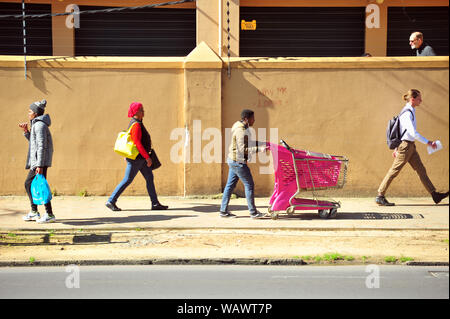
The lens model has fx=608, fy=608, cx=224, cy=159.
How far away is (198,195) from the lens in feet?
39.4

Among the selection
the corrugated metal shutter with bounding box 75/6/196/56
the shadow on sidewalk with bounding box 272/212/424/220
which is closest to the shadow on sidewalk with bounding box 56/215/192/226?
the shadow on sidewalk with bounding box 272/212/424/220

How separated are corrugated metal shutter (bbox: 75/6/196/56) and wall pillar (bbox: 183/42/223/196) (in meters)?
3.27

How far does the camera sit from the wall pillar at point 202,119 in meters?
11.8

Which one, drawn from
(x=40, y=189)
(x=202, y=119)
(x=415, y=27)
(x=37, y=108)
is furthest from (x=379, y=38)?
(x=40, y=189)

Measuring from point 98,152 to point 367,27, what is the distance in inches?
295

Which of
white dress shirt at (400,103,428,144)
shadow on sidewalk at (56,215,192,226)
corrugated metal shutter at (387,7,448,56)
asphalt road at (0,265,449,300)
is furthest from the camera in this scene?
corrugated metal shutter at (387,7,448,56)

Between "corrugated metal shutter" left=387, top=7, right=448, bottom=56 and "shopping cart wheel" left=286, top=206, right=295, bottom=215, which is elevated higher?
"corrugated metal shutter" left=387, top=7, right=448, bottom=56

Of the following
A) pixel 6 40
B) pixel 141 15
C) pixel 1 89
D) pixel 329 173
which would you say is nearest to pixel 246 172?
pixel 329 173

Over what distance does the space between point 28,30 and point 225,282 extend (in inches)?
433

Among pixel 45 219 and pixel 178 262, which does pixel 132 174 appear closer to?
pixel 45 219

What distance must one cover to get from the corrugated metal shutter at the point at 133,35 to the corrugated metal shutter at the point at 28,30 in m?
0.77

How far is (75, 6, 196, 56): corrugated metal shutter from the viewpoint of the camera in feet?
49.3

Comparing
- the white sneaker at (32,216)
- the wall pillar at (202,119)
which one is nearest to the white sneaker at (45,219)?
the white sneaker at (32,216)

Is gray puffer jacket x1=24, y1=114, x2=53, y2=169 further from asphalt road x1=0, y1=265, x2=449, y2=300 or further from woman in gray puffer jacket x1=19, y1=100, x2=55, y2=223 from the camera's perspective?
asphalt road x1=0, y1=265, x2=449, y2=300
